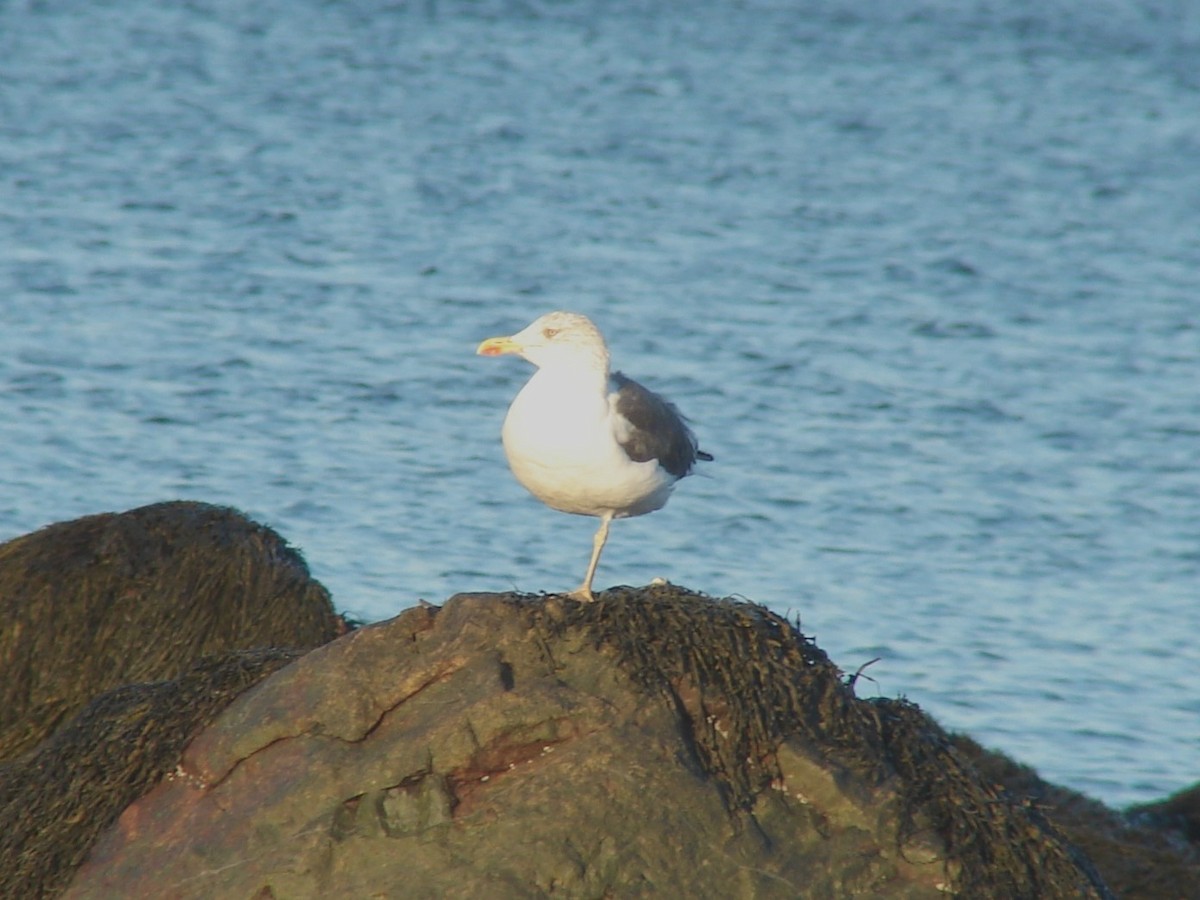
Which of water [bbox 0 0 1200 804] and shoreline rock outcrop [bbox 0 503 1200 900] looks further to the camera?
water [bbox 0 0 1200 804]

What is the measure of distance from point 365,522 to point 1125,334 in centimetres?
744

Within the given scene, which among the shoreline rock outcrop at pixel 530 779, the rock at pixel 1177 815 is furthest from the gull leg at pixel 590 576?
the rock at pixel 1177 815

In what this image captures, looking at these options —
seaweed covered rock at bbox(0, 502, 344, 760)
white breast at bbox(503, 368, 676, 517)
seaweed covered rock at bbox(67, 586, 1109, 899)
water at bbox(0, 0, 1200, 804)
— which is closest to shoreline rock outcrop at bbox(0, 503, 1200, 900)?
seaweed covered rock at bbox(67, 586, 1109, 899)

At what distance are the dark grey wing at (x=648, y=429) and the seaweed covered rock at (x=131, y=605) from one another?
1945 millimetres

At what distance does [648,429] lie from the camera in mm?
5266

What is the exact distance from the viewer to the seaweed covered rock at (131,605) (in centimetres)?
666

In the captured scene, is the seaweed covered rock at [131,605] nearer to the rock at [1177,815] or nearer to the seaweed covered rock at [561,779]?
the seaweed covered rock at [561,779]

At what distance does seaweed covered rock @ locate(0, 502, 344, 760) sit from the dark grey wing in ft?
Answer: 6.38

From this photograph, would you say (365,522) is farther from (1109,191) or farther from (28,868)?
(1109,191)

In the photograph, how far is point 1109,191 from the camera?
774 inches

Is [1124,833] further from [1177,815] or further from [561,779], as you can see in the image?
[561,779]

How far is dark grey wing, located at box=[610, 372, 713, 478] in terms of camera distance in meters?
5.20

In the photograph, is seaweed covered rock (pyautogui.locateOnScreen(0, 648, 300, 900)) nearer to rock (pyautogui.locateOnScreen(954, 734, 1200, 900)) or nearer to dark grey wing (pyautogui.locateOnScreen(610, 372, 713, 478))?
dark grey wing (pyautogui.locateOnScreen(610, 372, 713, 478))

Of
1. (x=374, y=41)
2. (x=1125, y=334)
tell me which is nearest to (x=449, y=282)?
(x=1125, y=334)
